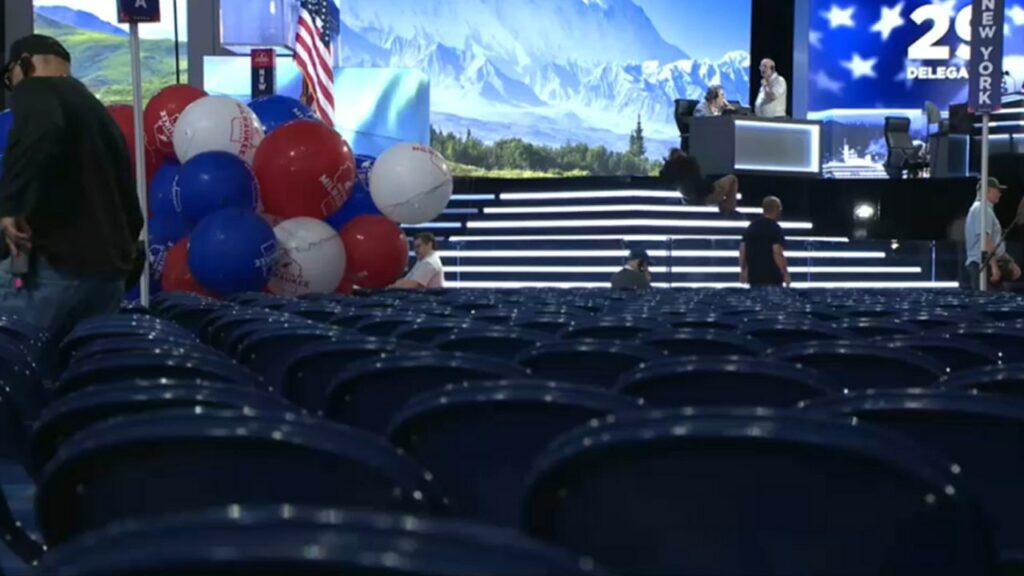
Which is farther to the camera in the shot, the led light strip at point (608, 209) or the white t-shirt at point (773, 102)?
the white t-shirt at point (773, 102)

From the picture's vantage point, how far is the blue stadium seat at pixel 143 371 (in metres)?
2.42

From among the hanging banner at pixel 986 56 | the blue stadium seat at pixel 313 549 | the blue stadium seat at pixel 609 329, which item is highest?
the hanging banner at pixel 986 56

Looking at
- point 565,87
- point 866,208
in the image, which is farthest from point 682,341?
point 565,87

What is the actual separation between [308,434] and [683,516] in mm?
405

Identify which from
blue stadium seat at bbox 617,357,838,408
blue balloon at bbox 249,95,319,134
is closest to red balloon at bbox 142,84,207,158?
blue balloon at bbox 249,95,319,134

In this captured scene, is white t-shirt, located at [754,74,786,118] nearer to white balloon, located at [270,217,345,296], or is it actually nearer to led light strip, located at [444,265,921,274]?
led light strip, located at [444,265,921,274]

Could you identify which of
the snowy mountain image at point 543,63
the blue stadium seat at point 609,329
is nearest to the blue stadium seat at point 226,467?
the blue stadium seat at point 609,329

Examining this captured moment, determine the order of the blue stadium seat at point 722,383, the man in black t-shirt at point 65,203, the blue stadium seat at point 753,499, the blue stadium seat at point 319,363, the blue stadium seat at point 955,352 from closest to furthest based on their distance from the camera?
1. the blue stadium seat at point 753,499
2. the blue stadium seat at point 722,383
3. the blue stadium seat at point 319,363
4. the blue stadium seat at point 955,352
5. the man in black t-shirt at point 65,203

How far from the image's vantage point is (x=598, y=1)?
983 inches

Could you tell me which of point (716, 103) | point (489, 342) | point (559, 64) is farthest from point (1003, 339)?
point (559, 64)

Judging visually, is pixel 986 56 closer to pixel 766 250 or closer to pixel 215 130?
pixel 766 250

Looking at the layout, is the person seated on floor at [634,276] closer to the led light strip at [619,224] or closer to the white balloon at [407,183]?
the white balloon at [407,183]

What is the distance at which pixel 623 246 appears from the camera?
49.5 feet

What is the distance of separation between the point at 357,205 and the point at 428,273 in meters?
1.54
